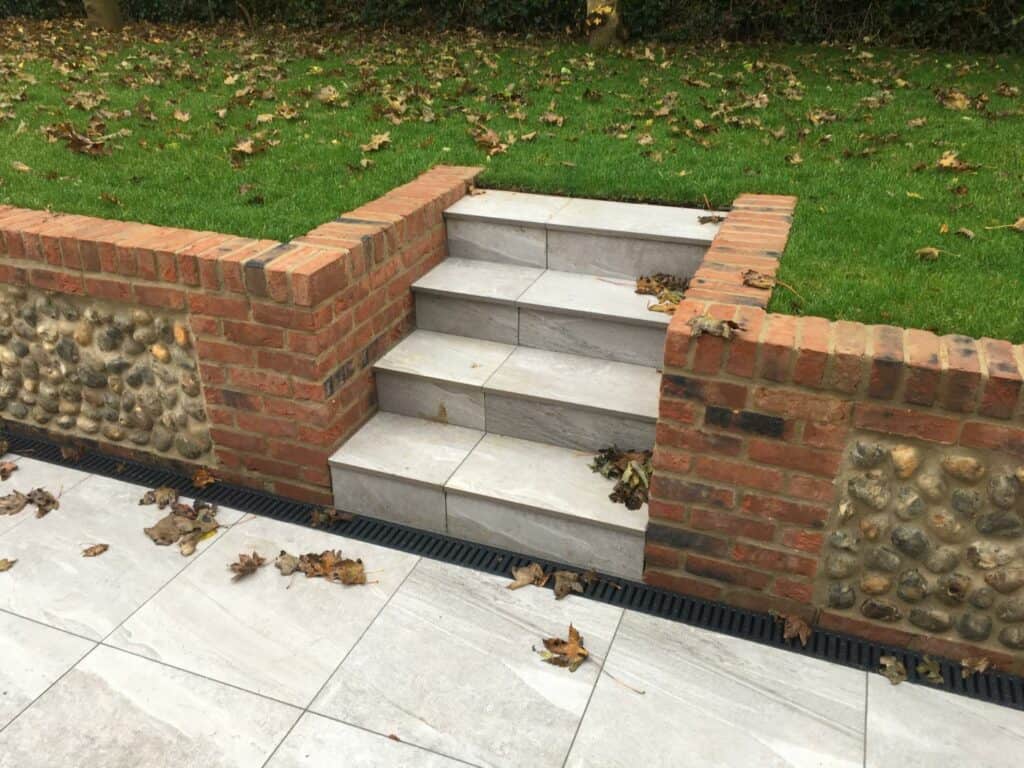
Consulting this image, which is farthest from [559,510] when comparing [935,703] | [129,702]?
[129,702]

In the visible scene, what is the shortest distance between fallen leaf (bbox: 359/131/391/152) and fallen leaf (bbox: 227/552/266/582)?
2850 millimetres

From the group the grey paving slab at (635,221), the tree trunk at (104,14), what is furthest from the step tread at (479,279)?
the tree trunk at (104,14)

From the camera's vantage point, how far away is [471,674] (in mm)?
2828

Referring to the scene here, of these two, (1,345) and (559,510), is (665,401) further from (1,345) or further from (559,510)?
(1,345)

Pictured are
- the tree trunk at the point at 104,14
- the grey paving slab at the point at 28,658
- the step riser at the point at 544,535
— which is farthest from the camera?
the tree trunk at the point at 104,14

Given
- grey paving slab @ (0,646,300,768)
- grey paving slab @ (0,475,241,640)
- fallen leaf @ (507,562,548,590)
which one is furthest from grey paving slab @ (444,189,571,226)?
grey paving slab @ (0,646,300,768)

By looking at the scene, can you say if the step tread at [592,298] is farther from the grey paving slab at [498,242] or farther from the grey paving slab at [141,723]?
the grey paving slab at [141,723]

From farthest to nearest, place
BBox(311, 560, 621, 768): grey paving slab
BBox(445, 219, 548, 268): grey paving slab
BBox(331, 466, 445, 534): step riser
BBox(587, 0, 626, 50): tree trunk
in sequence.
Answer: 1. BBox(587, 0, 626, 50): tree trunk
2. BBox(445, 219, 548, 268): grey paving slab
3. BBox(331, 466, 445, 534): step riser
4. BBox(311, 560, 621, 768): grey paving slab

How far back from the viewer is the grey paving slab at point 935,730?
252 cm

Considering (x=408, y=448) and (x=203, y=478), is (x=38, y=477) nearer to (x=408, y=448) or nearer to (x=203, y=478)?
(x=203, y=478)

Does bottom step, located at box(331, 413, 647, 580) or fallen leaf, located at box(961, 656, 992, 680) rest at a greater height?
bottom step, located at box(331, 413, 647, 580)

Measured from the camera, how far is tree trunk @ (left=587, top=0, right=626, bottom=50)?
913 cm

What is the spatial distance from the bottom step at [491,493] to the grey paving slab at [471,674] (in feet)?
0.74

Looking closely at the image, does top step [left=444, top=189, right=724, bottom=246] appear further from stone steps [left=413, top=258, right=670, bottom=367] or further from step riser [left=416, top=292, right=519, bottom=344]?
step riser [left=416, top=292, right=519, bottom=344]
